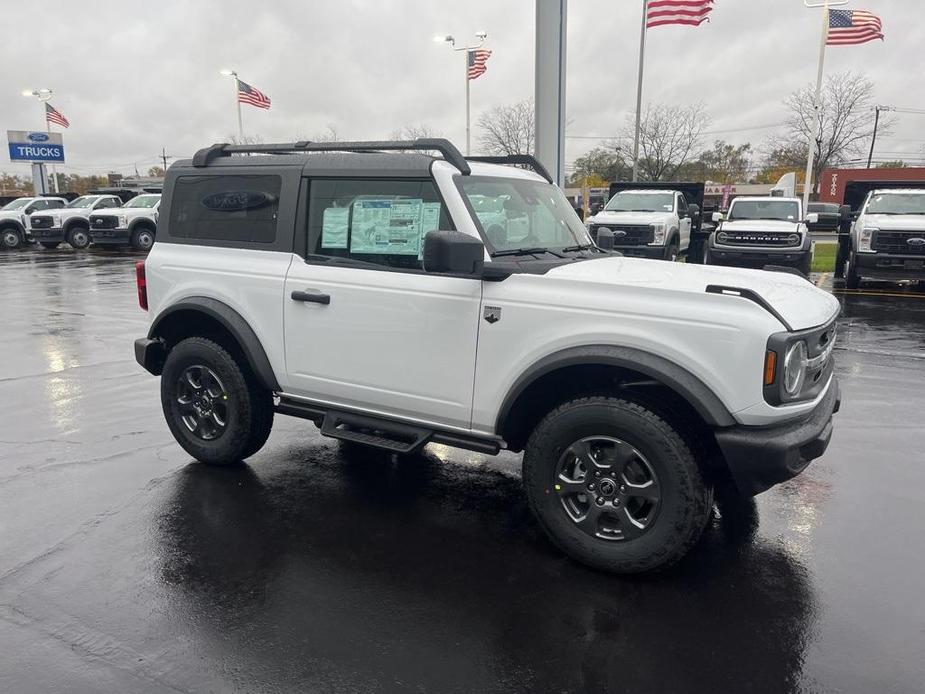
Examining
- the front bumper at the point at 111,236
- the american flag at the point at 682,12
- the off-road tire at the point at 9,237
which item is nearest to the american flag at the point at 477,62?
the american flag at the point at 682,12

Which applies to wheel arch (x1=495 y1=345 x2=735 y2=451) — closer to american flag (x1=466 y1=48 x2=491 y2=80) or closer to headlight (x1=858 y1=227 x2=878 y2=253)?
headlight (x1=858 y1=227 x2=878 y2=253)

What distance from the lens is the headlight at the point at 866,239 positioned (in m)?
13.1

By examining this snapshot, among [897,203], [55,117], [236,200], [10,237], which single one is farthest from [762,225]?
[55,117]

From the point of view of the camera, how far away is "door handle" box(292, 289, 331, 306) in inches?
163

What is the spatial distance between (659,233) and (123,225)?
1896cm

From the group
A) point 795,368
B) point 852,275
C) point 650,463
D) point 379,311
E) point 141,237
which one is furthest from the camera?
point 141,237

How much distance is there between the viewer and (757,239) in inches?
586

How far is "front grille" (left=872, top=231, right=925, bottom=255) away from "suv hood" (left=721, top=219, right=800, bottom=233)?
6.21 ft

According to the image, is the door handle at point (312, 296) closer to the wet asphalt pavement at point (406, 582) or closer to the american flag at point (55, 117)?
the wet asphalt pavement at point (406, 582)

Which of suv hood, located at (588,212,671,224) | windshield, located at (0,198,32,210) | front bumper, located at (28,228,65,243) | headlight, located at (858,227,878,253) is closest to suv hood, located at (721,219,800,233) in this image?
suv hood, located at (588,212,671,224)

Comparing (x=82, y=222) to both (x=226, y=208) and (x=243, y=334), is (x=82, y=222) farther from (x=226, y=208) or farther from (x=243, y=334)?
(x=243, y=334)

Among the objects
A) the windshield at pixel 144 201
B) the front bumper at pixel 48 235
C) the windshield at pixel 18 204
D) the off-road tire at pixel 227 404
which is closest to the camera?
the off-road tire at pixel 227 404

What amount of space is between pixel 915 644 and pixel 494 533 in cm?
200

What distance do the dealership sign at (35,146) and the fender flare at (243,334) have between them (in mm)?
49008
